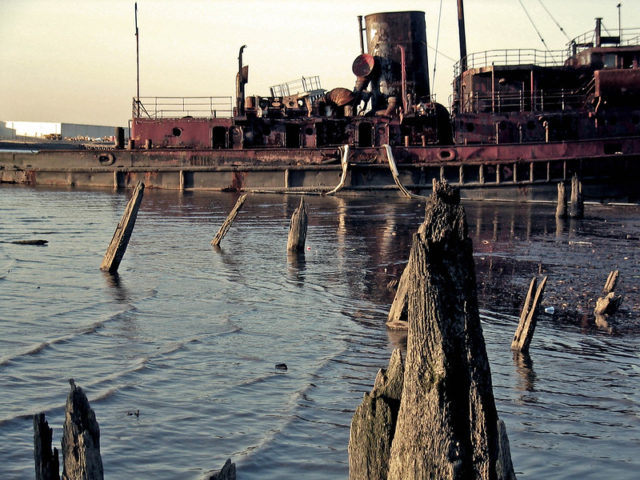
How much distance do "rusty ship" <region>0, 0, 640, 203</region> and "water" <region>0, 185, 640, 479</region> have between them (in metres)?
9.52

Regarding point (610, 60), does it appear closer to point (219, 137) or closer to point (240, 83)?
point (240, 83)

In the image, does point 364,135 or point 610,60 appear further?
point 364,135

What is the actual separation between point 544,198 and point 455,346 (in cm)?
2603

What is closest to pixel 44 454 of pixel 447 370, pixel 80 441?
pixel 80 441

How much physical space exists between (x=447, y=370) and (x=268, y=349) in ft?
17.9

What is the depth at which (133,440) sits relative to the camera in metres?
6.51

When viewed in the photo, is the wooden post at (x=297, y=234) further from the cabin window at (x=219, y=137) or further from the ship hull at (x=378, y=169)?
the cabin window at (x=219, y=137)

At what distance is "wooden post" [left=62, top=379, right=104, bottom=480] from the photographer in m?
4.17

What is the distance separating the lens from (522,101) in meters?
29.9

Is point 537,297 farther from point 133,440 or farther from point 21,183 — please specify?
point 21,183

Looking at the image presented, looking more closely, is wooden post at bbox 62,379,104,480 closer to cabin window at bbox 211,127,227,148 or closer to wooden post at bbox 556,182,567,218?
wooden post at bbox 556,182,567,218

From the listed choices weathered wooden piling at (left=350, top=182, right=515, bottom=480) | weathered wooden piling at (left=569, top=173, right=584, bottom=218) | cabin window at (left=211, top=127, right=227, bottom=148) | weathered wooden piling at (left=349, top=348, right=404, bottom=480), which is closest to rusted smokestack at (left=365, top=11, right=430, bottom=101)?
cabin window at (left=211, top=127, right=227, bottom=148)

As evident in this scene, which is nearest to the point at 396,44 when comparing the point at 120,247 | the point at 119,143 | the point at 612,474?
the point at 119,143

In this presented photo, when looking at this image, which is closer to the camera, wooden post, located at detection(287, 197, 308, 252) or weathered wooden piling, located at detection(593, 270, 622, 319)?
weathered wooden piling, located at detection(593, 270, 622, 319)
